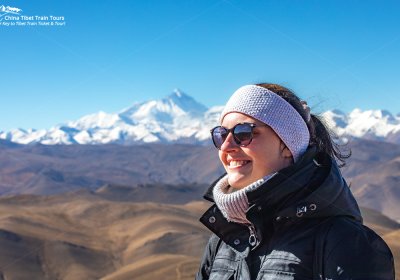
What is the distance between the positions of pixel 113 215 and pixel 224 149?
8281cm

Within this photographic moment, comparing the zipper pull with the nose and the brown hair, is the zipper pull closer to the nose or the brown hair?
the nose

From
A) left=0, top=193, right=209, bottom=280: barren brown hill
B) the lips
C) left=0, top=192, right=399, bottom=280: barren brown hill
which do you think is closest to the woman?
the lips

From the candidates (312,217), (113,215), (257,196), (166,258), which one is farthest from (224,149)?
(113,215)

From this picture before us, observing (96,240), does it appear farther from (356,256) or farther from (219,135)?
(356,256)

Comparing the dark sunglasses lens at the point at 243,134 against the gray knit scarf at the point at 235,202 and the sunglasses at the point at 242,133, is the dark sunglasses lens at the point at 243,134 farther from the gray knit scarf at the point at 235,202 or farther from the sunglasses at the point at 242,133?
the gray knit scarf at the point at 235,202

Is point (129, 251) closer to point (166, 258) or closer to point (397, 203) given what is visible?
point (166, 258)

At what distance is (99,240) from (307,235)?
221ft

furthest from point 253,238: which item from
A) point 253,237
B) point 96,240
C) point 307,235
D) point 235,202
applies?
point 96,240

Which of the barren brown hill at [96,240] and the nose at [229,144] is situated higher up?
the nose at [229,144]

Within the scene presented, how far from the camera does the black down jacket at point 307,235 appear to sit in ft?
8.87

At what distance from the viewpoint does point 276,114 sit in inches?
135

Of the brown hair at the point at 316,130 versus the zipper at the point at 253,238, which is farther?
the brown hair at the point at 316,130

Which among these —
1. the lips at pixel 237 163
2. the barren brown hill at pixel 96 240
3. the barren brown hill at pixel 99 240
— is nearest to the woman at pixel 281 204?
the lips at pixel 237 163

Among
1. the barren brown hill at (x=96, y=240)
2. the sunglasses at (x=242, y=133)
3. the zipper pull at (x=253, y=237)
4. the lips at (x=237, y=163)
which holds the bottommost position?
the barren brown hill at (x=96, y=240)
